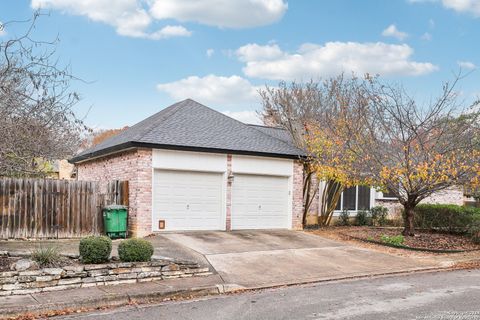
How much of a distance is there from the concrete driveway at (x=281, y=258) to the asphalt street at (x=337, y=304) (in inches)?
32.3

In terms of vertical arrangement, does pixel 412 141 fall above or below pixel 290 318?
above

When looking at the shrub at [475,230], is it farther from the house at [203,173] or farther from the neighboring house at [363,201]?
the house at [203,173]

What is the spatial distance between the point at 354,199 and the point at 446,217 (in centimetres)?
490

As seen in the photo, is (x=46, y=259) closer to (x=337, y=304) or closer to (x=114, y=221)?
(x=114, y=221)

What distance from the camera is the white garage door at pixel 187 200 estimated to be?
15078 mm

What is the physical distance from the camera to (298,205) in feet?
58.6

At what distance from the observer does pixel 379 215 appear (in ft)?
73.5

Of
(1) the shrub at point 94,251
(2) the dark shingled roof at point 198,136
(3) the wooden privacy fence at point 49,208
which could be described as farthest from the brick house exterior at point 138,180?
(1) the shrub at point 94,251

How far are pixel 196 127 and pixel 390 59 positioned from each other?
9.57 meters

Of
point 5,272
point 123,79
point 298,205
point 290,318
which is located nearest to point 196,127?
point 123,79

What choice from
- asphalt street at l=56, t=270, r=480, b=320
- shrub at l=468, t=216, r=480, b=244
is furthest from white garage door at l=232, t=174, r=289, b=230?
asphalt street at l=56, t=270, r=480, b=320

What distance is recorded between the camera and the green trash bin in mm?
13961

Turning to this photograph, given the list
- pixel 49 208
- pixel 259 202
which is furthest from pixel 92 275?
pixel 259 202

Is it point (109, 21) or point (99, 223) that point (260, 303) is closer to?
point (99, 223)
